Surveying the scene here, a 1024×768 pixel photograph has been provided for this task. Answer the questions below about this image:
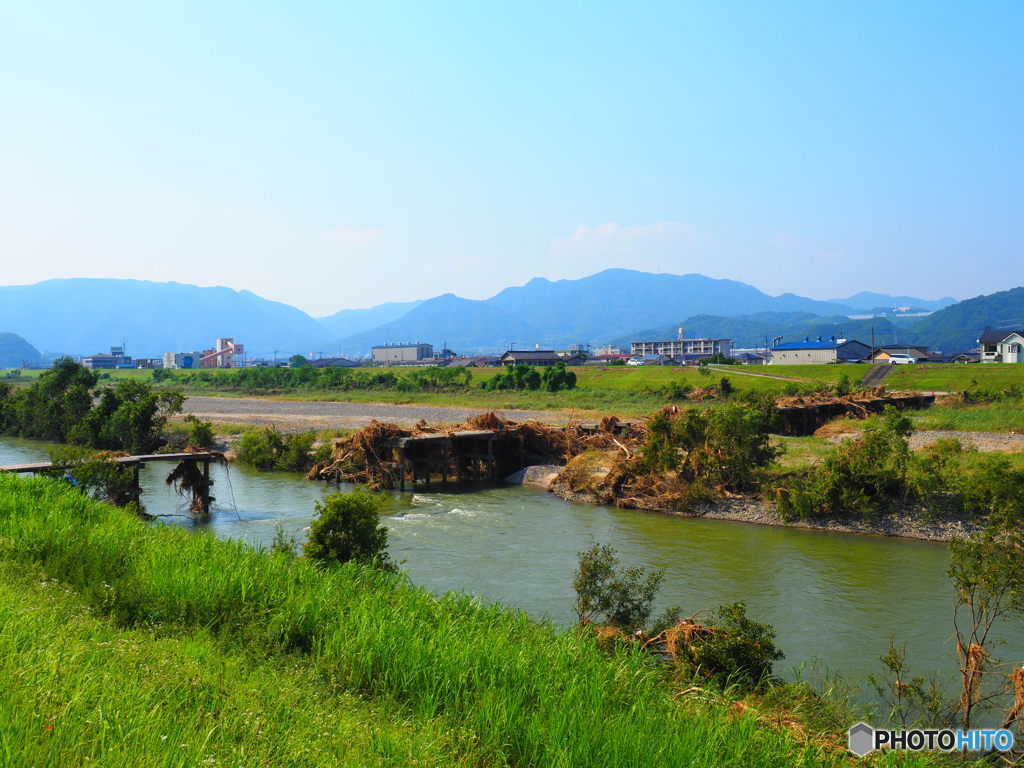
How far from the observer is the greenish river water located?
14.2 meters

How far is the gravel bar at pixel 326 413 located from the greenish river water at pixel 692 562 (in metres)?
23.8

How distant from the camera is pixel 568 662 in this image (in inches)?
338

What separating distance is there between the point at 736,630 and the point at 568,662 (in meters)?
3.42

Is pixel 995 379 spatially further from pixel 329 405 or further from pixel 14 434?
pixel 14 434

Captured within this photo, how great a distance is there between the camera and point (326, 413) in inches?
2606

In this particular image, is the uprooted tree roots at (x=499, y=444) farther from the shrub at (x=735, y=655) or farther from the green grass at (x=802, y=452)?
the shrub at (x=735, y=655)

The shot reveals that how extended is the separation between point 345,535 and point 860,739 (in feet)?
30.8

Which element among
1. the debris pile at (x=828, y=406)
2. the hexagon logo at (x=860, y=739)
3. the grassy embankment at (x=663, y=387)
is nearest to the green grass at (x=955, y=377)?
the grassy embankment at (x=663, y=387)

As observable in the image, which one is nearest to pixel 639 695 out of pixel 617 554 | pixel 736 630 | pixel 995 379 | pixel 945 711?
pixel 736 630

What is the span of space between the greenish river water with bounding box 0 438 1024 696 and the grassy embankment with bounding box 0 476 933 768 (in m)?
5.48

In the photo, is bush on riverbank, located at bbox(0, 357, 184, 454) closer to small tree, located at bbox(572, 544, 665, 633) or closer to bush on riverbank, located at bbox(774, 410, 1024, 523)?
small tree, located at bbox(572, 544, 665, 633)

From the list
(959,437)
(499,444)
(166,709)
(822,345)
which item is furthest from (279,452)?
(822,345)

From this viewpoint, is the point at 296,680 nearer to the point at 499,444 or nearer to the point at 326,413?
the point at 499,444

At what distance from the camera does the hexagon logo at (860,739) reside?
7720 millimetres
